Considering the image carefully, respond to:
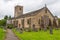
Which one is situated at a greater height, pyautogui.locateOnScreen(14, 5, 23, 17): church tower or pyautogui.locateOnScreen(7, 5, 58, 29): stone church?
pyautogui.locateOnScreen(14, 5, 23, 17): church tower

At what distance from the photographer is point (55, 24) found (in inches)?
2921

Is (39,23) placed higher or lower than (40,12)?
lower

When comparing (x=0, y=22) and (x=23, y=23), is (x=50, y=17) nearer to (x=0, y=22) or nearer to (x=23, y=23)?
(x=23, y=23)

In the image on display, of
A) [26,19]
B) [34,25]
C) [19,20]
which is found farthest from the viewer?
[19,20]

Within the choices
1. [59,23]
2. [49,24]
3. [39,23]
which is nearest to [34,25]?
[39,23]

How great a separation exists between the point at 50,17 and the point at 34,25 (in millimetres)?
8291

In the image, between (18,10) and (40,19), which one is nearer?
(40,19)

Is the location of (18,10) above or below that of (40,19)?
above

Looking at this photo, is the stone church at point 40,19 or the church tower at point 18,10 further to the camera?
the church tower at point 18,10

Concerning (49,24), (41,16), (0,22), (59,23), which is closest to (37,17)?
(41,16)

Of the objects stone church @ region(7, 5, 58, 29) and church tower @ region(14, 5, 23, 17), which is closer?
stone church @ region(7, 5, 58, 29)

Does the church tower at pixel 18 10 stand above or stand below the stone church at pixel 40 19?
above

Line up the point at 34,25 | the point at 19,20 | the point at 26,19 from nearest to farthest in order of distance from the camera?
the point at 34,25
the point at 26,19
the point at 19,20

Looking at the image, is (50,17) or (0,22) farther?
(0,22)
